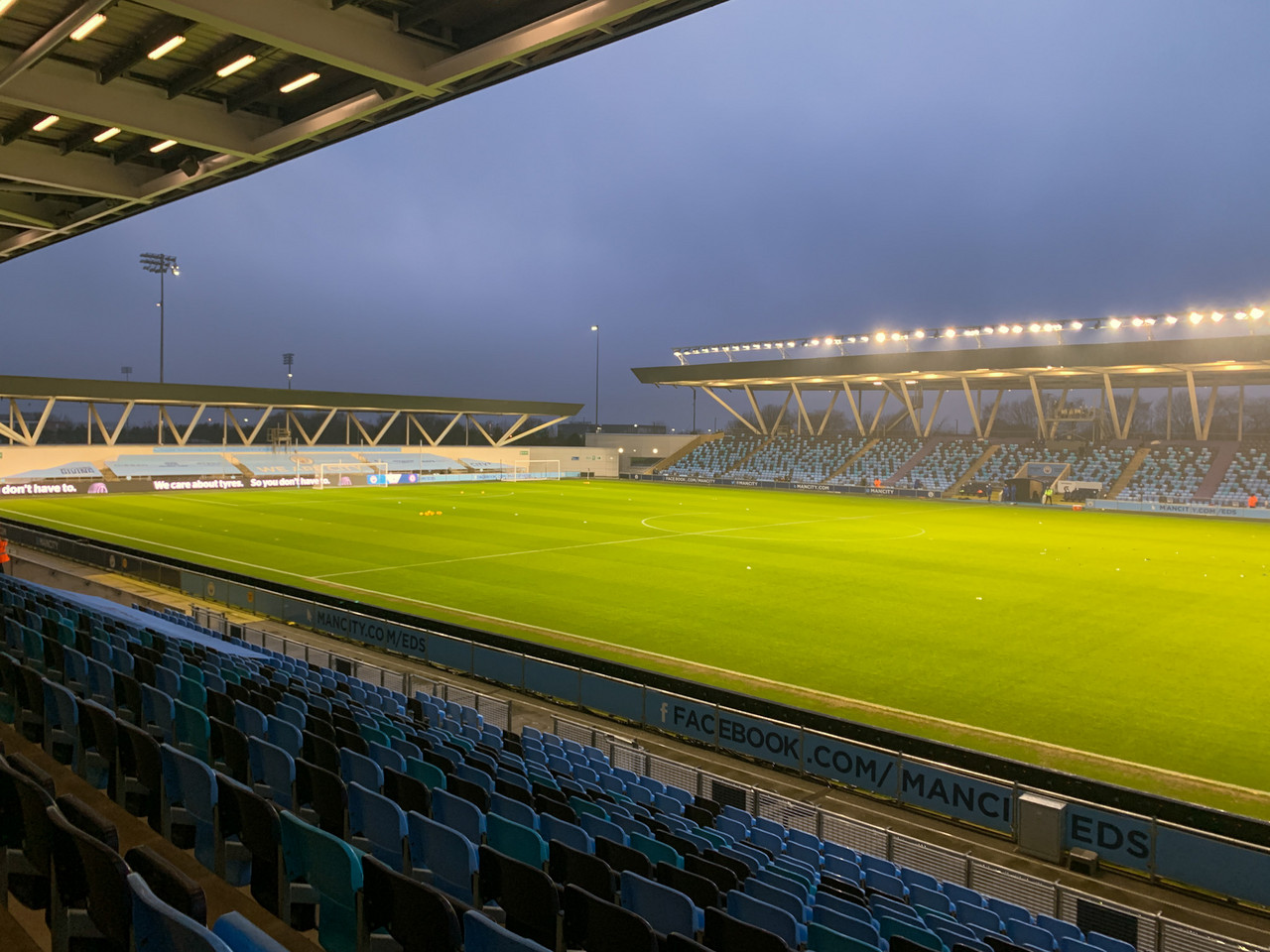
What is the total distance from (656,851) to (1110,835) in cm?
642

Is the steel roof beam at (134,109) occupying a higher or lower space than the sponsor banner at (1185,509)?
higher

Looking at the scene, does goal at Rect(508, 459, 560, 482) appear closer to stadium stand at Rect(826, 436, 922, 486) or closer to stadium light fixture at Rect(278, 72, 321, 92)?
stadium stand at Rect(826, 436, 922, 486)

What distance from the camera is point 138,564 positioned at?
23844 millimetres

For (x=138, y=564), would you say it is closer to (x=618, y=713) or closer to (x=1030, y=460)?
(x=618, y=713)

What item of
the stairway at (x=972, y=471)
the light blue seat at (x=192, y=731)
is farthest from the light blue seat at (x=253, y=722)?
the stairway at (x=972, y=471)

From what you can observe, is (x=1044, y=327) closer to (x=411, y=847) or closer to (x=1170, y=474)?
(x=1170, y=474)

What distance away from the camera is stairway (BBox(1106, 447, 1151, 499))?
187 ft

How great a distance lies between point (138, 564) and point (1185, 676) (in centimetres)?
2631

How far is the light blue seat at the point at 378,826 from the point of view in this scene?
466 centimetres

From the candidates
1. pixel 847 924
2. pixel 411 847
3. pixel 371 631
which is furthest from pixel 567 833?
pixel 371 631

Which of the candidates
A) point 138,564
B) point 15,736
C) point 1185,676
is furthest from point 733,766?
point 138,564

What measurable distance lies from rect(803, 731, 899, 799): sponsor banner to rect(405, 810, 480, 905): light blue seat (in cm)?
773

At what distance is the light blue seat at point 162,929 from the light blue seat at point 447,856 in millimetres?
1811

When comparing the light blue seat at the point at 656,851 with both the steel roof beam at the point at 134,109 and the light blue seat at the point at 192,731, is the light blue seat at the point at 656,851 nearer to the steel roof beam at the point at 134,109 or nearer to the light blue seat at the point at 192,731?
the light blue seat at the point at 192,731
